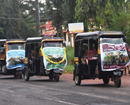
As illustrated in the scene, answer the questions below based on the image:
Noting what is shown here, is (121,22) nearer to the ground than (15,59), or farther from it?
A: farther from it

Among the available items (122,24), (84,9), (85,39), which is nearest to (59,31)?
(84,9)

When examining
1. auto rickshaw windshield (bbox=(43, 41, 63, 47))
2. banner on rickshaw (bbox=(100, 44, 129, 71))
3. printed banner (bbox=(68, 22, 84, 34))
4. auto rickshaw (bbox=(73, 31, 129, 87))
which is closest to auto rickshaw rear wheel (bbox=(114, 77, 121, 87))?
auto rickshaw (bbox=(73, 31, 129, 87))

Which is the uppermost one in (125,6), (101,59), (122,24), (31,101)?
(125,6)

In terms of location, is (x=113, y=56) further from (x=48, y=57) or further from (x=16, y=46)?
(x=16, y=46)

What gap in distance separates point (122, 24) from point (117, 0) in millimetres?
6417

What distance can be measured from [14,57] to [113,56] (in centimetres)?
1118

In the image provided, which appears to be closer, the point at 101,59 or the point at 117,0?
the point at 101,59

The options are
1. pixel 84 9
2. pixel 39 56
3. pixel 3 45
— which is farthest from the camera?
pixel 84 9

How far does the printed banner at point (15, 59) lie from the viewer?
2717 cm

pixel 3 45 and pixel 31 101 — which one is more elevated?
pixel 3 45

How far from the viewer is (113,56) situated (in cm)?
1764

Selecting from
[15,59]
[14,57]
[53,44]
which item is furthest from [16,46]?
[53,44]

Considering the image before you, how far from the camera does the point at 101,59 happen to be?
17.5m

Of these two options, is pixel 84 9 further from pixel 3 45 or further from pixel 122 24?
pixel 3 45
